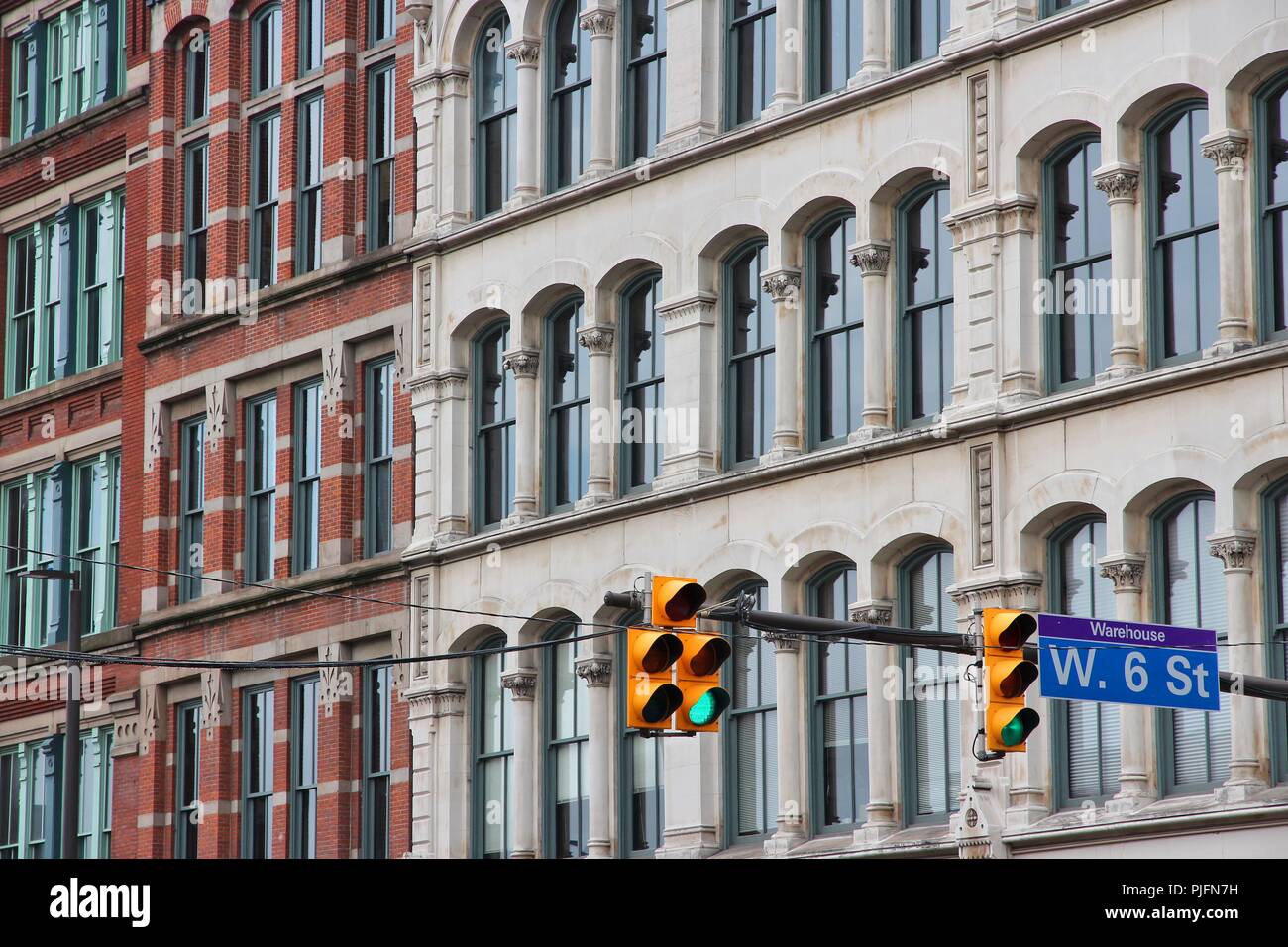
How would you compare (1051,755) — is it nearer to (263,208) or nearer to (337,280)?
(337,280)

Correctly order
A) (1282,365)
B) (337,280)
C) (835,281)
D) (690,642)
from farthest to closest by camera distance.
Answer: (337,280) < (835,281) < (1282,365) < (690,642)

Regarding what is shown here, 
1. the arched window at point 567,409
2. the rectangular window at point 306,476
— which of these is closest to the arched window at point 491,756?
the arched window at point 567,409

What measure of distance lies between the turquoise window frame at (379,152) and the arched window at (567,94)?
10.8 ft

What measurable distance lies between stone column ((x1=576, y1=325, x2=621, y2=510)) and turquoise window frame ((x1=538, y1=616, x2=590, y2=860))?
5.31 feet

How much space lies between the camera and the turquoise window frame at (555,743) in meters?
33.8

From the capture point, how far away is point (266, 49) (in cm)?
4088

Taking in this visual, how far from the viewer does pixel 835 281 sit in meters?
31.5

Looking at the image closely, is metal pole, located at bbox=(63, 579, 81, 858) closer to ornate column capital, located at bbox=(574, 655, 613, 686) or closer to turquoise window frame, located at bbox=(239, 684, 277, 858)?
turquoise window frame, located at bbox=(239, 684, 277, 858)

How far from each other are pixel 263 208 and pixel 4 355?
7.26m

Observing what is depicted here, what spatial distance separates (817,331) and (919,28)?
11.8ft

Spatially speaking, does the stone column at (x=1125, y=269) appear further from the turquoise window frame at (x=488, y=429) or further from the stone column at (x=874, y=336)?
Result: the turquoise window frame at (x=488, y=429)

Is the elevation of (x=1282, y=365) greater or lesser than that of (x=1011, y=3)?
lesser
